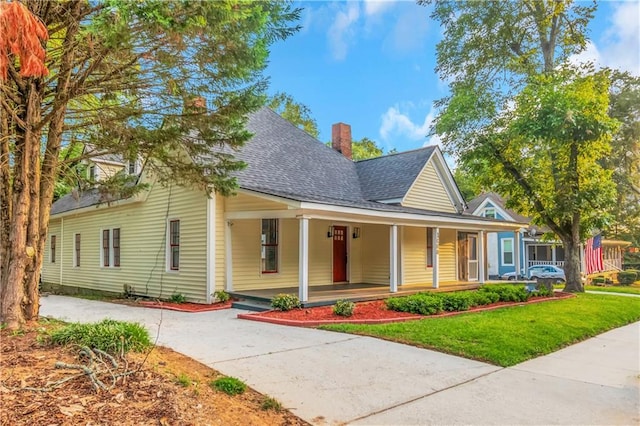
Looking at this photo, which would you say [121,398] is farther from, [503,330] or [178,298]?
[178,298]

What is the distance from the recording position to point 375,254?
16078 millimetres

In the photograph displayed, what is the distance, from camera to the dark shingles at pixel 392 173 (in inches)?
650

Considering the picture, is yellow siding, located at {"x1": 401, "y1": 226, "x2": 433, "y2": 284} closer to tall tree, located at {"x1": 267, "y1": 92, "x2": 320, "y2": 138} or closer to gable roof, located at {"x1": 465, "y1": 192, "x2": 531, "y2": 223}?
gable roof, located at {"x1": 465, "y1": 192, "x2": 531, "y2": 223}

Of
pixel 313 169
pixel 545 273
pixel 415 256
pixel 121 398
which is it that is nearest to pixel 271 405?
pixel 121 398

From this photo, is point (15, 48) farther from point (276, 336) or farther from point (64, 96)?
point (276, 336)

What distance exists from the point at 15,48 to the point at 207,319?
688cm

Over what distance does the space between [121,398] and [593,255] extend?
36.1 m

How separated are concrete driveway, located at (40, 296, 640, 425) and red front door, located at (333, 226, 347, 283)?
7321 millimetres

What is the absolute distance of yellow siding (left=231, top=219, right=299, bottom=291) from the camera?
12.4m

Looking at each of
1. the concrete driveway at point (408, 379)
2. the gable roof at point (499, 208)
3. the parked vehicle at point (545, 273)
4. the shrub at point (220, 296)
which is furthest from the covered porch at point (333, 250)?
the gable roof at point (499, 208)

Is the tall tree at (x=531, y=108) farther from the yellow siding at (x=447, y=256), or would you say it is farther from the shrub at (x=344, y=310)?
the shrub at (x=344, y=310)

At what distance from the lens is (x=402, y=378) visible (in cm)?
523

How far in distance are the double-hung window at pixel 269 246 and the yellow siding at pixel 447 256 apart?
8107 mm

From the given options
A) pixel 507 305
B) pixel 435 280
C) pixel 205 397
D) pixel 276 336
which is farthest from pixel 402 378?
pixel 435 280
